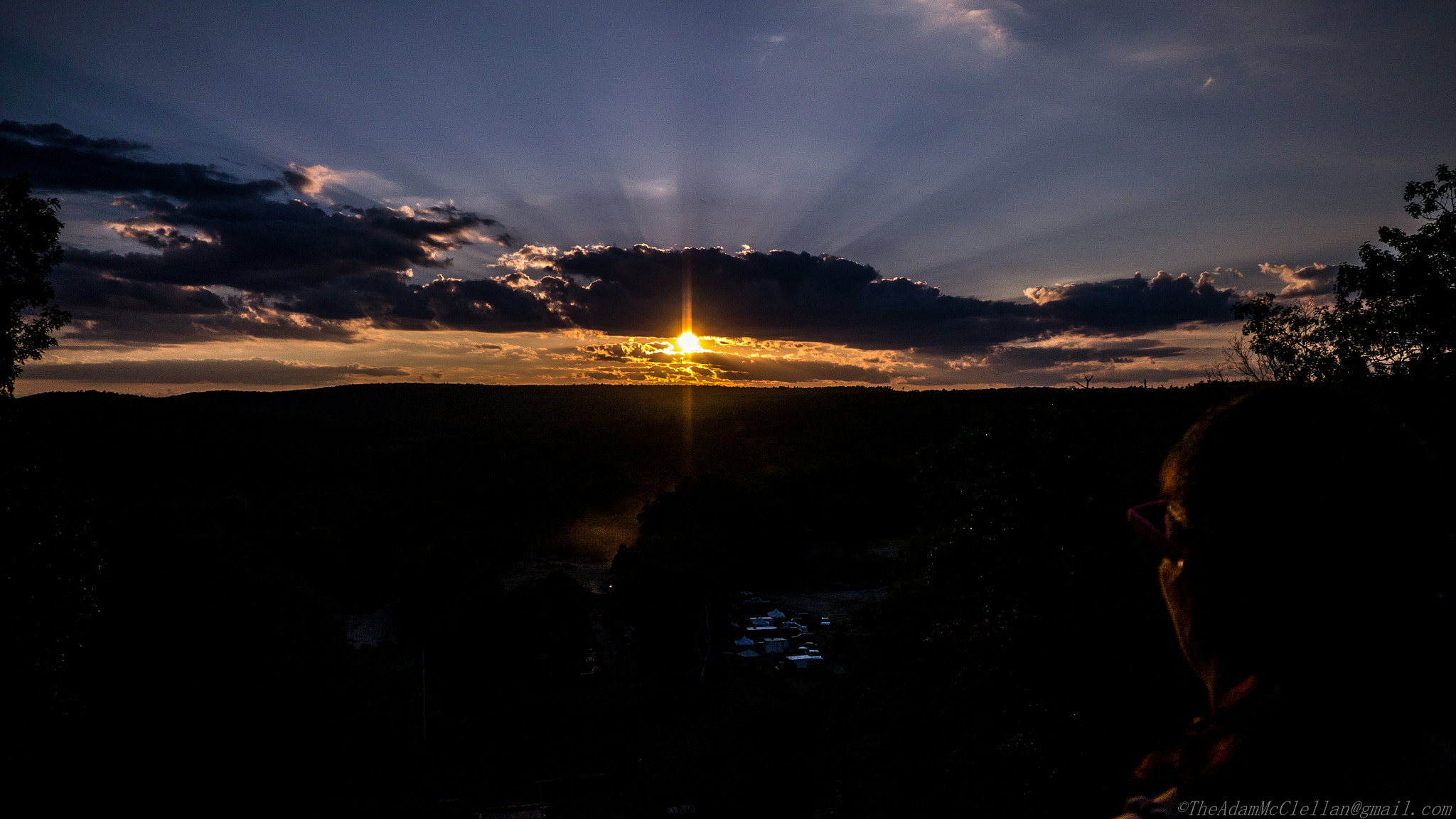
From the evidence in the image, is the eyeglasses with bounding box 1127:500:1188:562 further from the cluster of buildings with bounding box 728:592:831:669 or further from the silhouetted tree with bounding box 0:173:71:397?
the cluster of buildings with bounding box 728:592:831:669

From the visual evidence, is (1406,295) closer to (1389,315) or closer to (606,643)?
(1389,315)

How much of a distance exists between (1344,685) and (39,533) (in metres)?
21.8

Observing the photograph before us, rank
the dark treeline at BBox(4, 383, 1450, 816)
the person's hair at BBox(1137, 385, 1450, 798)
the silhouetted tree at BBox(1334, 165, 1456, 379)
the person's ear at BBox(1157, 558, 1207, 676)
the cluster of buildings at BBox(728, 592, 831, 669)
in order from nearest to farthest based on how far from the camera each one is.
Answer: the person's hair at BBox(1137, 385, 1450, 798), the person's ear at BBox(1157, 558, 1207, 676), the dark treeline at BBox(4, 383, 1450, 816), the silhouetted tree at BBox(1334, 165, 1456, 379), the cluster of buildings at BBox(728, 592, 831, 669)

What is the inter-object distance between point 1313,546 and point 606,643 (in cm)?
6018

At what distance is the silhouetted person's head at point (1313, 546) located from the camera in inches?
61.4

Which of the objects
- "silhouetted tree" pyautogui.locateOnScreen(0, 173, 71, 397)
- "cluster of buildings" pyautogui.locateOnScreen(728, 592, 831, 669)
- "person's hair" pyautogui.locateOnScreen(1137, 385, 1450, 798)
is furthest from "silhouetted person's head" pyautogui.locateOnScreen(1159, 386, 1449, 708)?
"cluster of buildings" pyautogui.locateOnScreen(728, 592, 831, 669)

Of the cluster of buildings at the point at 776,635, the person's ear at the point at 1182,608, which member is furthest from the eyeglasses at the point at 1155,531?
the cluster of buildings at the point at 776,635

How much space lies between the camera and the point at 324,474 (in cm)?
9888

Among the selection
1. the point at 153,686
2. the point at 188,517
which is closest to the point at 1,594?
the point at 153,686

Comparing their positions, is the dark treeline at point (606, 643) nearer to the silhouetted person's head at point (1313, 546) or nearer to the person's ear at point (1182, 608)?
the silhouetted person's head at point (1313, 546)

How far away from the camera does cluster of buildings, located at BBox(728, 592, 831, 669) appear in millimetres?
50688

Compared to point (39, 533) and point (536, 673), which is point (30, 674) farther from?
point (536, 673)

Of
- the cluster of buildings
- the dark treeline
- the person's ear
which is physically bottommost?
the cluster of buildings

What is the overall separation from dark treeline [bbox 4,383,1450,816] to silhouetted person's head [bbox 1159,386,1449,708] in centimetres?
4
